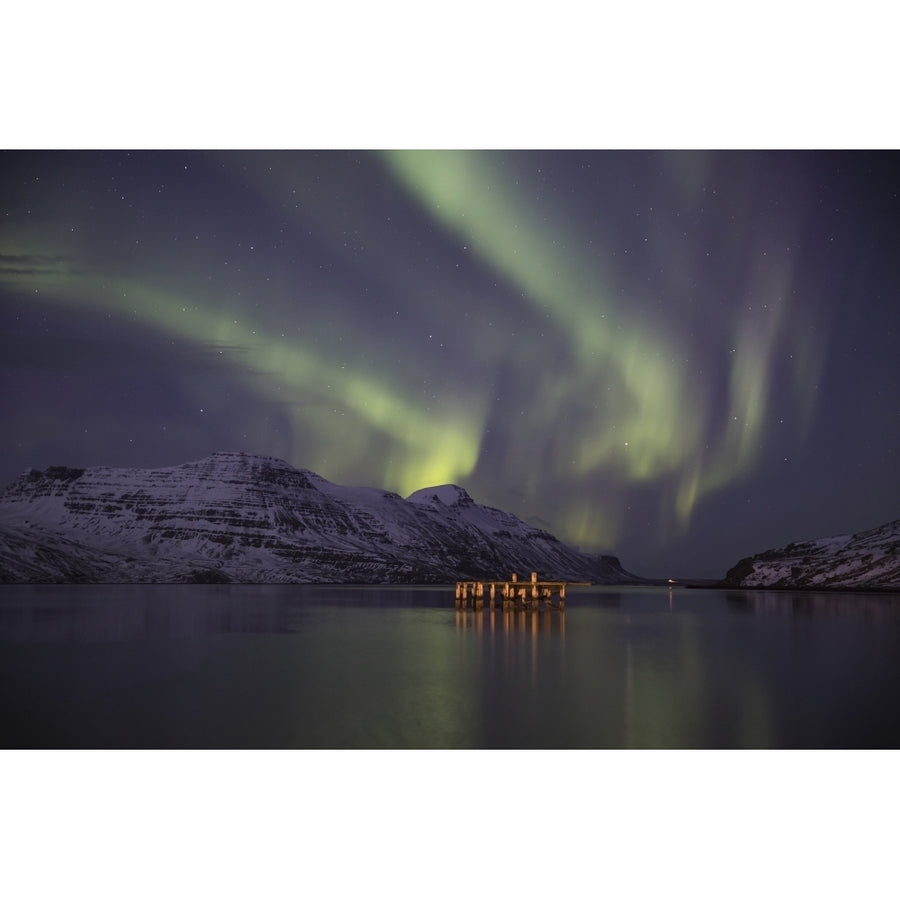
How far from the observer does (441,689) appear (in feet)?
65.6

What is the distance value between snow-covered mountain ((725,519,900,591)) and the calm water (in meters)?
90.4

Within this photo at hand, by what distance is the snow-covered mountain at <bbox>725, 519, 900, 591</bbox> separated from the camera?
118188 mm

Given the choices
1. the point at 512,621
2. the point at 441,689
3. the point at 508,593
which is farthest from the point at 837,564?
the point at 441,689

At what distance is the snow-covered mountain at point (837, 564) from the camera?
118188 millimetres

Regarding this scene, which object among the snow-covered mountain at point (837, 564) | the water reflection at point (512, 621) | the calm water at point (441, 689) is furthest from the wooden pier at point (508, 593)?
the snow-covered mountain at point (837, 564)

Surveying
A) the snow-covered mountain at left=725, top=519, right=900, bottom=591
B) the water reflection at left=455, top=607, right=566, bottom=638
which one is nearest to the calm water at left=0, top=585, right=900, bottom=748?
the water reflection at left=455, top=607, right=566, bottom=638

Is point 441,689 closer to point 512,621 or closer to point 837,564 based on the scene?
point 512,621

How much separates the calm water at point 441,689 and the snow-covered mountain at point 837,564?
296 feet

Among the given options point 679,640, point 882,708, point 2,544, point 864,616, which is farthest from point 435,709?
point 2,544

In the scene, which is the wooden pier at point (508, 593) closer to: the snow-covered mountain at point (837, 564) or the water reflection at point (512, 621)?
the water reflection at point (512, 621)

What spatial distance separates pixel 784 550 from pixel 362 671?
466 ft

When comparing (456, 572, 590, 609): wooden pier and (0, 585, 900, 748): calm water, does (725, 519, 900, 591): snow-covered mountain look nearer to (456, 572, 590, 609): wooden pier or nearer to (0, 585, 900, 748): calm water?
(456, 572, 590, 609): wooden pier
